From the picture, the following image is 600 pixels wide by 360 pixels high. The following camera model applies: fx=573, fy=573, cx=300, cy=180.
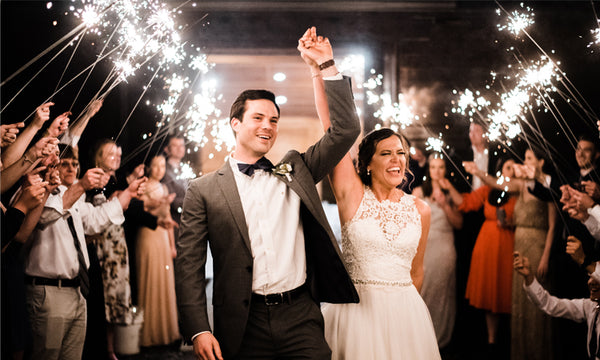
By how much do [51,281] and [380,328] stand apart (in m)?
1.86

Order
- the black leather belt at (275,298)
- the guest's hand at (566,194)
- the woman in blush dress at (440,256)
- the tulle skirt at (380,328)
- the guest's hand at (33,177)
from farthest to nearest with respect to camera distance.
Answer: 1. the woman in blush dress at (440,256)
2. the guest's hand at (566,194)
3. the guest's hand at (33,177)
4. the tulle skirt at (380,328)
5. the black leather belt at (275,298)

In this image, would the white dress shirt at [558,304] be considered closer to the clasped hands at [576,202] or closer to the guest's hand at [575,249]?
the guest's hand at [575,249]

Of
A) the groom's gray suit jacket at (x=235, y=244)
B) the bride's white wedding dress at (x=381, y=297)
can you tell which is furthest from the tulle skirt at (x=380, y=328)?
the groom's gray suit jacket at (x=235, y=244)

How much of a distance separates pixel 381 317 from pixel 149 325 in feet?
7.84

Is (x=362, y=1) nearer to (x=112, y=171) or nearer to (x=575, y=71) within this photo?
(x=575, y=71)

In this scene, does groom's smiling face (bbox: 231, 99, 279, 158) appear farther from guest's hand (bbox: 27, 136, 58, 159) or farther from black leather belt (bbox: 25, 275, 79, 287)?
black leather belt (bbox: 25, 275, 79, 287)

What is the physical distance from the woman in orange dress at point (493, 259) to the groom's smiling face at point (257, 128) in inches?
112

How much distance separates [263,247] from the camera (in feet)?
7.27

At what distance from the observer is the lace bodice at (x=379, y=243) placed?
2666mm

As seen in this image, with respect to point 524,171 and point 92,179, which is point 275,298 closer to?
point 92,179

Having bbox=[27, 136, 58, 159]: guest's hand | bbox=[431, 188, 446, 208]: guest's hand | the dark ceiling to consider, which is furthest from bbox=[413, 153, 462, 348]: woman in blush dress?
bbox=[27, 136, 58, 159]: guest's hand

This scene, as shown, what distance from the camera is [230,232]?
2.21 meters

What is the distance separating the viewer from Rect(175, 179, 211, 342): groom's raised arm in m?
2.14

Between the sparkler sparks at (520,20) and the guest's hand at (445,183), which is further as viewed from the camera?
the guest's hand at (445,183)
